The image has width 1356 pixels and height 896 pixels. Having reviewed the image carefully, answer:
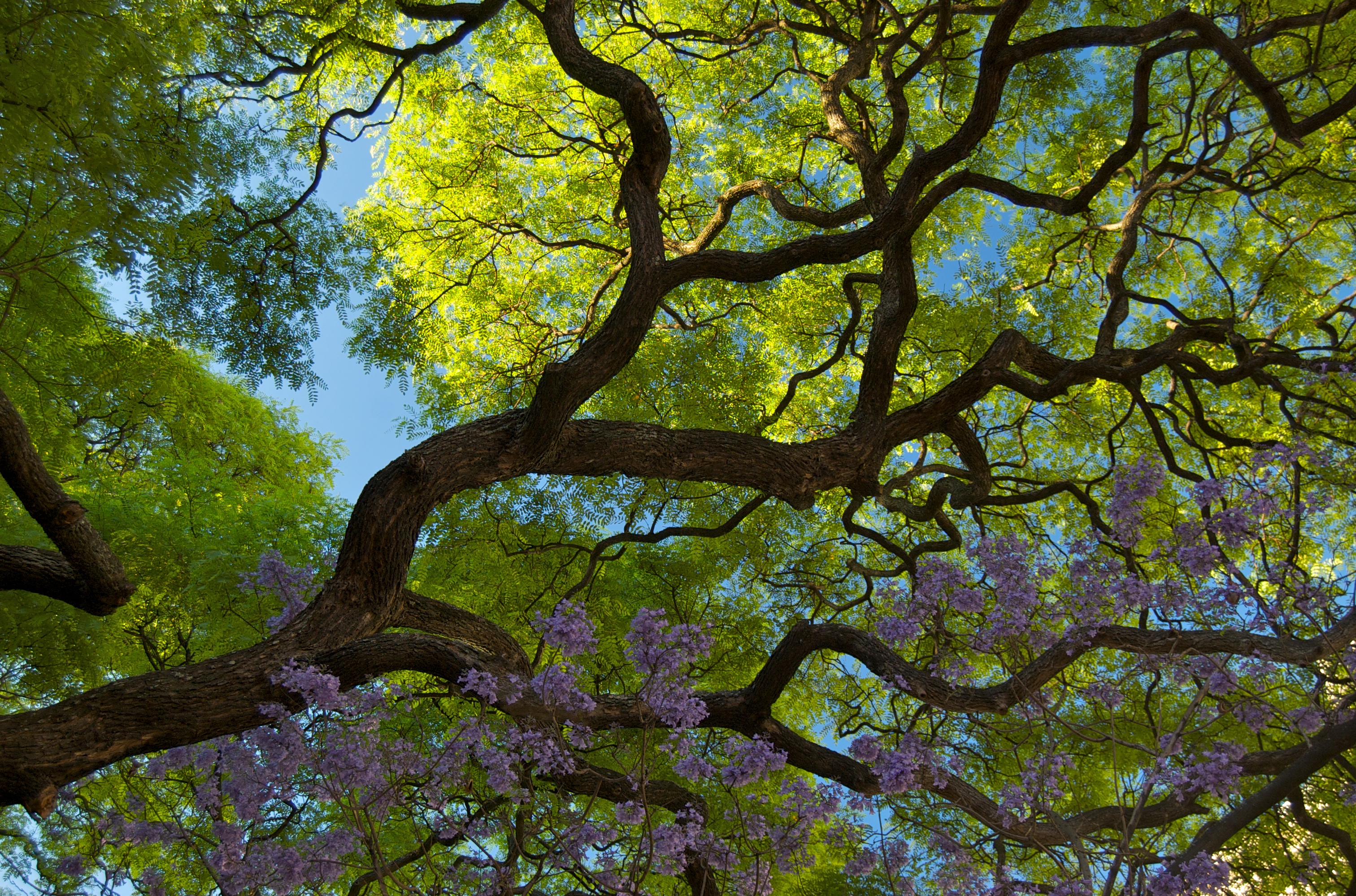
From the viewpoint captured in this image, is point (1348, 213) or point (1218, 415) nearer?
point (1348, 213)

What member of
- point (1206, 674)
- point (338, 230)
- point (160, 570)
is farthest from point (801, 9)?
point (160, 570)

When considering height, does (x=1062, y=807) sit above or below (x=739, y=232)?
below

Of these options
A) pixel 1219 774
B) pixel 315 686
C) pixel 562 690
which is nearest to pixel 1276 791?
pixel 1219 774

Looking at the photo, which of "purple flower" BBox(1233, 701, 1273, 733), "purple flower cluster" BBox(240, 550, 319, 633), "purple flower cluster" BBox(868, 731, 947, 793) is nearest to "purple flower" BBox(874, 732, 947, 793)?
"purple flower cluster" BBox(868, 731, 947, 793)

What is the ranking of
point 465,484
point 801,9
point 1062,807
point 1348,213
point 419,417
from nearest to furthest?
point 465,484 → point 1062,807 → point 1348,213 → point 419,417 → point 801,9

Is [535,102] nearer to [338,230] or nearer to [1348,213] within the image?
[338,230]

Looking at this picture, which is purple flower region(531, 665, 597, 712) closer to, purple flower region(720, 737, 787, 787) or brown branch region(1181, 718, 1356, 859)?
purple flower region(720, 737, 787, 787)

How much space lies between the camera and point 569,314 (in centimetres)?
901

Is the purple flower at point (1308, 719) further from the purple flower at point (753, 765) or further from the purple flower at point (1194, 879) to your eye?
the purple flower at point (753, 765)

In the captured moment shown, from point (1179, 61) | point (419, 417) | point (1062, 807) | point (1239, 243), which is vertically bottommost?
point (1062, 807)

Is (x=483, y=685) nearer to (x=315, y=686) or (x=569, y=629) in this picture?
(x=569, y=629)

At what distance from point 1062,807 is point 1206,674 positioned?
128 inches

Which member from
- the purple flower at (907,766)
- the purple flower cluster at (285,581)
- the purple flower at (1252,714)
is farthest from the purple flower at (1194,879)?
the purple flower cluster at (285,581)

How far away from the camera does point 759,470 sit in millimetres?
5141
